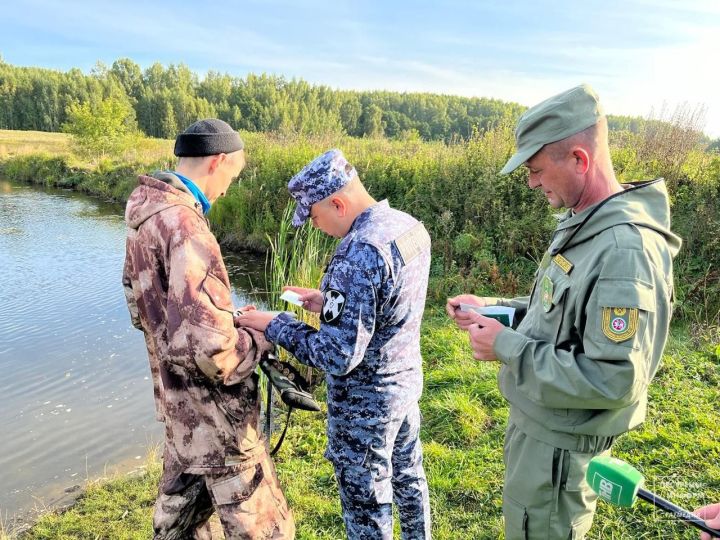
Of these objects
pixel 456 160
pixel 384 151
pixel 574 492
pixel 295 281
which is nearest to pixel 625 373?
pixel 574 492

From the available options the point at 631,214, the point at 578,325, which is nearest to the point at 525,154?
the point at 631,214

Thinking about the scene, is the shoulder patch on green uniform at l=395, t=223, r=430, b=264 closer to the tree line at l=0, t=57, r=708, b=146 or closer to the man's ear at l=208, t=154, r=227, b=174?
the man's ear at l=208, t=154, r=227, b=174

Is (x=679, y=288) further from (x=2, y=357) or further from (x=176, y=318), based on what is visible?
(x=2, y=357)

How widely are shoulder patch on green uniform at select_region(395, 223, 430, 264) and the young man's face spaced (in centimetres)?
53

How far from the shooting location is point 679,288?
251 inches

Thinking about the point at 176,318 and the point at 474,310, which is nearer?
the point at 176,318

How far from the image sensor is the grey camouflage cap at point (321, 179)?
1.93 m

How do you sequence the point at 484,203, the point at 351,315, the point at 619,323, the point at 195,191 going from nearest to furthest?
the point at 619,323, the point at 351,315, the point at 195,191, the point at 484,203

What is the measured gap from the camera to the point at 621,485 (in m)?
1.33

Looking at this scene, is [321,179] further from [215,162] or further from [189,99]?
[189,99]

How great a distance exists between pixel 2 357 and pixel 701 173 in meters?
10.8

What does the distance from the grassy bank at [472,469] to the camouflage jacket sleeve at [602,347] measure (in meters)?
1.82

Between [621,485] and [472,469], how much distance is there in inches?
92.2

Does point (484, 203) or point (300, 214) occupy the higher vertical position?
point (300, 214)
